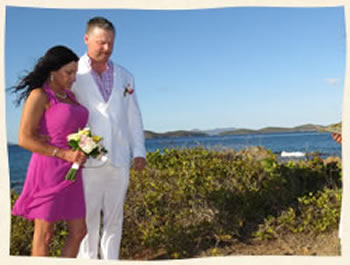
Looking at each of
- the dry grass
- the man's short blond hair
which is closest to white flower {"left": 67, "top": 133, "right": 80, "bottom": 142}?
the man's short blond hair

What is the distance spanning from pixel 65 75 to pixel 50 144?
45cm

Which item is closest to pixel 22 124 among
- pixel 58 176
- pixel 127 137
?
pixel 58 176

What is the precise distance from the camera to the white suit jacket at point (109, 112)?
3.00 metres

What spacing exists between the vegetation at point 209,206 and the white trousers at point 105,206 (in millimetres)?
456

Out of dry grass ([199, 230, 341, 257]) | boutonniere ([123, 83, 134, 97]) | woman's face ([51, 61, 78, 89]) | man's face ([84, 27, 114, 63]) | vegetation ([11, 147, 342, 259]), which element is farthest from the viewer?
vegetation ([11, 147, 342, 259])

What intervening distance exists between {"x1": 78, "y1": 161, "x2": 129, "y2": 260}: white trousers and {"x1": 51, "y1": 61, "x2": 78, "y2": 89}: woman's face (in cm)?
60

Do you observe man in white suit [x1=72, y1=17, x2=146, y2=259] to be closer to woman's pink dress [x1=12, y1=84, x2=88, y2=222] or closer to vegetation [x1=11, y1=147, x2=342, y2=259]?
woman's pink dress [x1=12, y1=84, x2=88, y2=222]

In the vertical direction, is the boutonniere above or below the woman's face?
below

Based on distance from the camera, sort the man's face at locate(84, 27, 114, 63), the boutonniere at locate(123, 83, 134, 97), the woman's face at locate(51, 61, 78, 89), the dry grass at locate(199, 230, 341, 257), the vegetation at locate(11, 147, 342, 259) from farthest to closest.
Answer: the vegetation at locate(11, 147, 342, 259) → the dry grass at locate(199, 230, 341, 257) → the boutonniere at locate(123, 83, 134, 97) → the man's face at locate(84, 27, 114, 63) → the woman's face at locate(51, 61, 78, 89)

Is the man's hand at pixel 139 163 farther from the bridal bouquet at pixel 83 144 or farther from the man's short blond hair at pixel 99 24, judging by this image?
the man's short blond hair at pixel 99 24

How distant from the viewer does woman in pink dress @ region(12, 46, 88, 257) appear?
271 centimetres

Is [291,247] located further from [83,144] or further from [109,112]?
[83,144]

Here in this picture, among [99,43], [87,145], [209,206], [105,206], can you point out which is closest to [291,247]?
[209,206]

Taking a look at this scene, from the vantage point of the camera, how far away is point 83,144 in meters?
2.71
